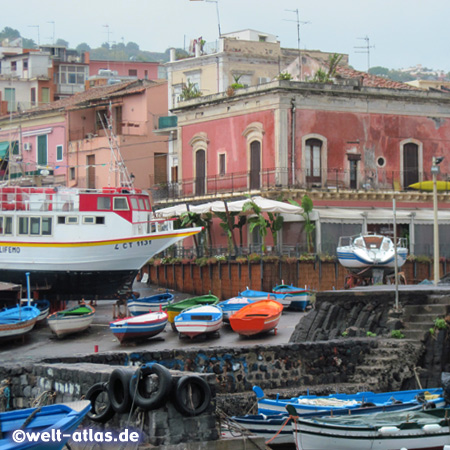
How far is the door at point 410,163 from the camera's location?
150ft

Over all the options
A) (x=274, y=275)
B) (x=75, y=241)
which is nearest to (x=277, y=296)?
(x=274, y=275)

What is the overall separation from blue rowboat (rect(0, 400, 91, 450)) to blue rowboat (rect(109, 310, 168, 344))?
50.0 feet

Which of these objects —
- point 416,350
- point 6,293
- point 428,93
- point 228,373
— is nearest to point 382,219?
point 428,93

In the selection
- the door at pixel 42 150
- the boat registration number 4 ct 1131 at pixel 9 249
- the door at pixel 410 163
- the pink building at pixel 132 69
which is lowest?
the boat registration number 4 ct 1131 at pixel 9 249

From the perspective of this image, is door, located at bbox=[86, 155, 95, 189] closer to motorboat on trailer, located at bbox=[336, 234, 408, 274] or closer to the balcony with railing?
the balcony with railing

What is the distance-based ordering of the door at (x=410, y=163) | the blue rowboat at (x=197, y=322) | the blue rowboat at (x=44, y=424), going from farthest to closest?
the door at (x=410, y=163) → the blue rowboat at (x=197, y=322) → the blue rowboat at (x=44, y=424)

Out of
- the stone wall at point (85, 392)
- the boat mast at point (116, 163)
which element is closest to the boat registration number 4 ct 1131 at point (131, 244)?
the boat mast at point (116, 163)

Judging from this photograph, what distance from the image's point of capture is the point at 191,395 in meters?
13.7

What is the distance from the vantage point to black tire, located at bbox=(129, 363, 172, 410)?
43.8 ft

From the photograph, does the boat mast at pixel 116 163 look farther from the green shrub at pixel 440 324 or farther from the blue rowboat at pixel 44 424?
the blue rowboat at pixel 44 424

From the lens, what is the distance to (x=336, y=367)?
20922 millimetres

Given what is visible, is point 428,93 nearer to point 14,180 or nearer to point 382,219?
point 382,219

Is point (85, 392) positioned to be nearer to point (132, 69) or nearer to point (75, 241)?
point (75, 241)

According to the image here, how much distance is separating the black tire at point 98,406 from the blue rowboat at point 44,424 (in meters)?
1.08
